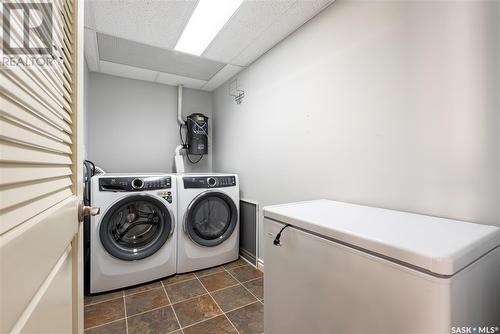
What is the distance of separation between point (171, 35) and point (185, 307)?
6.98 feet

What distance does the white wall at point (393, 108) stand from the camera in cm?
94

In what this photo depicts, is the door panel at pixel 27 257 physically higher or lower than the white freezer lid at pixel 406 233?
higher

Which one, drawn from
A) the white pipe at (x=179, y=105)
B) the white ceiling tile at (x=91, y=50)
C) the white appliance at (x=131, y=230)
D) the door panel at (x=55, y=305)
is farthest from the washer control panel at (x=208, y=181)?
the door panel at (x=55, y=305)

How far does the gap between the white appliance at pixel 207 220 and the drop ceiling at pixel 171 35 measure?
119 cm

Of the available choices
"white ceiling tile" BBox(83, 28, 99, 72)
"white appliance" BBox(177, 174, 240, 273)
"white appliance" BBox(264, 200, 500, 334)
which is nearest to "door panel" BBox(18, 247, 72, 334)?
"white appliance" BBox(264, 200, 500, 334)

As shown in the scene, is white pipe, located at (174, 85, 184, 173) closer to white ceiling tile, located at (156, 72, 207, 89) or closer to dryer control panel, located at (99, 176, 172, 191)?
white ceiling tile, located at (156, 72, 207, 89)

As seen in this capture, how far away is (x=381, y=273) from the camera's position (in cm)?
70

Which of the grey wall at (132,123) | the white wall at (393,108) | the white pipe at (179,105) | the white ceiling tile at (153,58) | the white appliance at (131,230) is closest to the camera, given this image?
the white wall at (393,108)

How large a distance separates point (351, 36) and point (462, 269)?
1.34 m

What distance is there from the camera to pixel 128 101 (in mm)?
2867

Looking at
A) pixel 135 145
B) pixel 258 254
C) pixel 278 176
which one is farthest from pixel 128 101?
pixel 258 254

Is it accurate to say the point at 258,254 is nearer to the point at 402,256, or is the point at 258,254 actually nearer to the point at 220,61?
the point at 402,256

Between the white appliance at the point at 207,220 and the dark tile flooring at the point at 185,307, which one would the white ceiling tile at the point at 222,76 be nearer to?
the white appliance at the point at 207,220

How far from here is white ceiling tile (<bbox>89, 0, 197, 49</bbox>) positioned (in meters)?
1.54
